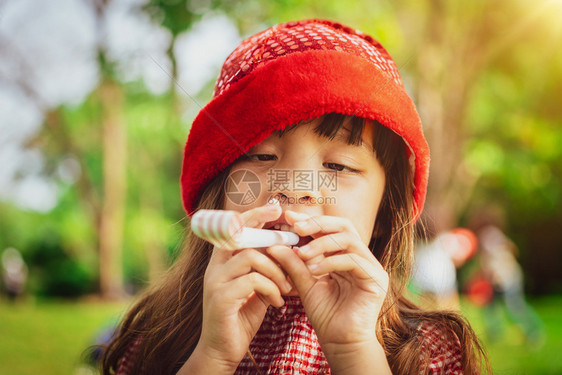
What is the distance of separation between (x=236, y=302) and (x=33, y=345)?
624 cm

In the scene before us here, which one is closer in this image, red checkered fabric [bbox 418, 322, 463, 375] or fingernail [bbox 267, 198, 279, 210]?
fingernail [bbox 267, 198, 279, 210]

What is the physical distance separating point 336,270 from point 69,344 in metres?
6.28

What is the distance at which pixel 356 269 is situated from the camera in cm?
114

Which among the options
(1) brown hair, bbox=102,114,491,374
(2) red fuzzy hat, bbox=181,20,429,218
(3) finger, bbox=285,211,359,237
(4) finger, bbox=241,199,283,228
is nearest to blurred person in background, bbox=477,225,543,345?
(1) brown hair, bbox=102,114,491,374

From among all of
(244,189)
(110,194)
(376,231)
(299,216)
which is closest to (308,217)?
(299,216)

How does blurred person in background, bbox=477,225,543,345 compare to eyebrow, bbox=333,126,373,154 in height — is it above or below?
below

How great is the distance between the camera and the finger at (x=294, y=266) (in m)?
1.13

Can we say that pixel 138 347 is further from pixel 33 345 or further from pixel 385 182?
pixel 33 345

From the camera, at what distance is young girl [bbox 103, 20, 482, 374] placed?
1148mm

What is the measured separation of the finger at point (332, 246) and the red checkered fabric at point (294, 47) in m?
0.51

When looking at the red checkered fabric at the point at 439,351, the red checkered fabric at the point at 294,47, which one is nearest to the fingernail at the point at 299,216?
the red checkered fabric at the point at 294,47

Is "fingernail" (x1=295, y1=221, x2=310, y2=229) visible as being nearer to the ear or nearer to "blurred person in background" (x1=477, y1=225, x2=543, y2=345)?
the ear

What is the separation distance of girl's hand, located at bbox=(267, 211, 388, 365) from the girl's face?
0.08 metres

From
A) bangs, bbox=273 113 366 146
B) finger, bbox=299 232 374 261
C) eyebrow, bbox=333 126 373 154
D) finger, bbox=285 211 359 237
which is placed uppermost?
bangs, bbox=273 113 366 146
